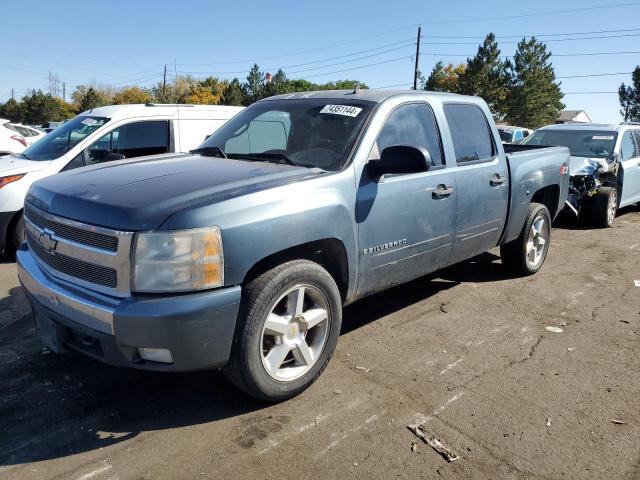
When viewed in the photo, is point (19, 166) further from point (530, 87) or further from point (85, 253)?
point (530, 87)

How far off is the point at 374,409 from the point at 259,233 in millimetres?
1269

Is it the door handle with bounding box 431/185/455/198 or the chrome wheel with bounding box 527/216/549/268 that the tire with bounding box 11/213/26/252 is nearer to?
the door handle with bounding box 431/185/455/198

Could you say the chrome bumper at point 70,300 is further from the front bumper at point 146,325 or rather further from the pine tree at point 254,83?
the pine tree at point 254,83

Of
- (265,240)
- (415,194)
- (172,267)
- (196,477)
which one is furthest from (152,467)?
(415,194)

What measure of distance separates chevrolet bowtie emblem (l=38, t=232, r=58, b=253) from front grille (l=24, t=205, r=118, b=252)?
0.04 m

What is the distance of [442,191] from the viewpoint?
4129 mm

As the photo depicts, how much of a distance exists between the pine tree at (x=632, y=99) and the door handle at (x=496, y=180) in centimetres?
6830

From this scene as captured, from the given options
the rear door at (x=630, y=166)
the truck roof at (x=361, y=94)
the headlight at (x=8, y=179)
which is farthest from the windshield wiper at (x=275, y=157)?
the rear door at (x=630, y=166)

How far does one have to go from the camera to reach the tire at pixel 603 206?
8672 millimetres

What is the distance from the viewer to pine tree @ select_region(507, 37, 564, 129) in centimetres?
5962

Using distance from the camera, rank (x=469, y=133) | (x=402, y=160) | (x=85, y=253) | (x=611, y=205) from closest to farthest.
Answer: (x=85, y=253) → (x=402, y=160) → (x=469, y=133) → (x=611, y=205)

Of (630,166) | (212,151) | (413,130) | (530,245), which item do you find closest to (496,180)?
(413,130)

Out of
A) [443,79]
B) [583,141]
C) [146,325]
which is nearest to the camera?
[146,325]

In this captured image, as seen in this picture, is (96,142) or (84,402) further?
(96,142)
